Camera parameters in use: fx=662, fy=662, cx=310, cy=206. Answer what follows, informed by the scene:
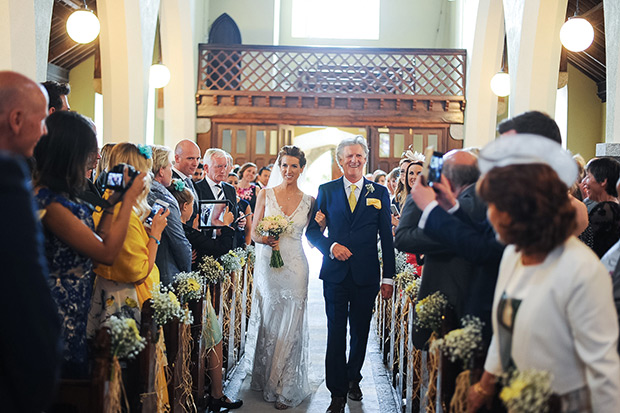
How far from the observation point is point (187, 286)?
3.98m

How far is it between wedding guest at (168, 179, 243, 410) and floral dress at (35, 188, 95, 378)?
1789mm

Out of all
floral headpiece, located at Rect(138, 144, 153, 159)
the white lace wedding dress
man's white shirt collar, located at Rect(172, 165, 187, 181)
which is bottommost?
the white lace wedding dress

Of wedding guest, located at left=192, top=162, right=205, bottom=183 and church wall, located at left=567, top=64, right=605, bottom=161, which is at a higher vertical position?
church wall, located at left=567, top=64, right=605, bottom=161

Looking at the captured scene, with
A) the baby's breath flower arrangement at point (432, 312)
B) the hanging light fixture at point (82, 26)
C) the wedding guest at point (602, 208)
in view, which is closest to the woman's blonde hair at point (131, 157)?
the baby's breath flower arrangement at point (432, 312)

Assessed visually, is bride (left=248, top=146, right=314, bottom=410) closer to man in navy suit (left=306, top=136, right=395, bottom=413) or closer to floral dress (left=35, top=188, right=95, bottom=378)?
man in navy suit (left=306, top=136, right=395, bottom=413)

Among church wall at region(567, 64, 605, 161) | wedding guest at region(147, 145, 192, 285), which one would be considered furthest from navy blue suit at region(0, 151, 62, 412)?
church wall at region(567, 64, 605, 161)

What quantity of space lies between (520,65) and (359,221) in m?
5.06

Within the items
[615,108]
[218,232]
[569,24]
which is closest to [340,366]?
[218,232]

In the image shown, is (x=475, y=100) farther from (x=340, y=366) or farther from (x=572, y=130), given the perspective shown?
(x=340, y=366)

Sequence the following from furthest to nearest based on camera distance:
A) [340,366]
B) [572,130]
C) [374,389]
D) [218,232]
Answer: [572,130], [374,389], [218,232], [340,366]

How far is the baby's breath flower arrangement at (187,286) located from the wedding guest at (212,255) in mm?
462

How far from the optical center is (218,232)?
17.5 ft

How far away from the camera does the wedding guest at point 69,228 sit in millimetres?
2594

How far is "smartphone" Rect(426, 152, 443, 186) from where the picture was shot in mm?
2885
